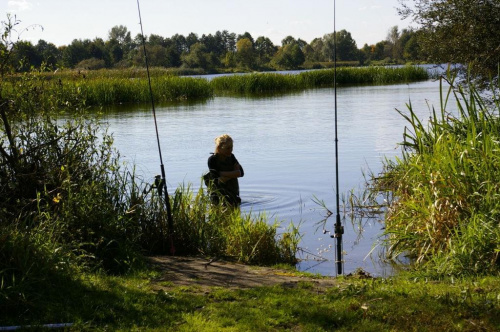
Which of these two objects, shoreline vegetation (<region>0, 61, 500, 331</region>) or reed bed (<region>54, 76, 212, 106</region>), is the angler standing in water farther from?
reed bed (<region>54, 76, 212, 106</region>)

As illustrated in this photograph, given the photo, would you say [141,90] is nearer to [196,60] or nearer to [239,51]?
[196,60]

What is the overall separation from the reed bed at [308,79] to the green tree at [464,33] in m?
29.1

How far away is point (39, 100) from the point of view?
25.4ft

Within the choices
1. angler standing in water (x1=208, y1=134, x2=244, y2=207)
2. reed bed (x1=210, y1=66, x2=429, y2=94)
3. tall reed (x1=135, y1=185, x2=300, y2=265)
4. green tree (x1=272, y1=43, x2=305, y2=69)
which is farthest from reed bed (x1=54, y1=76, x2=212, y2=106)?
green tree (x1=272, y1=43, x2=305, y2=69)

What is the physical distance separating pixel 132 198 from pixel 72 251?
1.84m

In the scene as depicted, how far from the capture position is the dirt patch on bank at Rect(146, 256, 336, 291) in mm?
6023

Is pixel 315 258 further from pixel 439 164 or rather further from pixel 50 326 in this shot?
pixel 50 326

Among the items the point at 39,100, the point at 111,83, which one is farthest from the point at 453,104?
the point at 39,100

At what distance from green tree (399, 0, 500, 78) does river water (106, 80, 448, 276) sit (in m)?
1.50

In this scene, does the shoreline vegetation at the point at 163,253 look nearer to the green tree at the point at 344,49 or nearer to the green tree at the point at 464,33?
the green tree at the point at 464,33

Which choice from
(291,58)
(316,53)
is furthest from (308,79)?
(316,53)

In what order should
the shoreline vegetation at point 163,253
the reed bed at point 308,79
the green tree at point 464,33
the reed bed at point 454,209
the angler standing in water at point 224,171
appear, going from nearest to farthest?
1. the shoreline vegetation at point 163,253
2. the reed bed at point 454,209
3. the angler standing in water at point 224,171
4. the green tree at point 464,33
5. the reed bed at point 308,79

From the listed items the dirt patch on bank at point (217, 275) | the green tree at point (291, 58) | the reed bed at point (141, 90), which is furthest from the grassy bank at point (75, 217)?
the green tree at point (291, 58)

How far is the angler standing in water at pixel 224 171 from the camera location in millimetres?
9086
